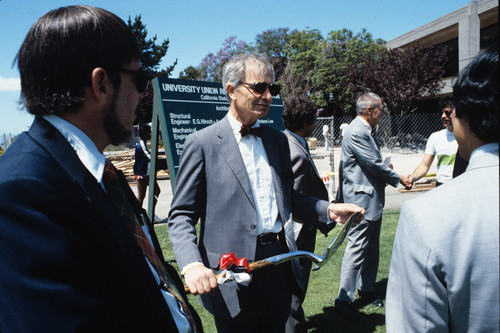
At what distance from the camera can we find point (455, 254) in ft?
3.27

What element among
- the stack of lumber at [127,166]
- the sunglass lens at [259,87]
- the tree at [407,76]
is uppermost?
the tree at [407,76]

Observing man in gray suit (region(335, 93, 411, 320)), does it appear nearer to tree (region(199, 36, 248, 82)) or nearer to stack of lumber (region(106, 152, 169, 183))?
stack of lumber (region(106, 152, 169, 183))

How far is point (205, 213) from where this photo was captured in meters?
2.21

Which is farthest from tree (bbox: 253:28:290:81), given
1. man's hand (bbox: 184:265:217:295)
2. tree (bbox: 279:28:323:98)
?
man's hand (bbox: 184:265:217:295)

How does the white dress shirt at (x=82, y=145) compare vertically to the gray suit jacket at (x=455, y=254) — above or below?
above

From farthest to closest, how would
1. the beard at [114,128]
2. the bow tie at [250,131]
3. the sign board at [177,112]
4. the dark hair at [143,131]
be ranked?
the dark hair at [143,131] < the sign board at [177,112] < the bow tie at [250,131] < the beard at [114,128]

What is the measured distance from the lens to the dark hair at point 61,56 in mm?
1054

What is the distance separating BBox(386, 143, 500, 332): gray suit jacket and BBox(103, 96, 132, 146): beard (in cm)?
102

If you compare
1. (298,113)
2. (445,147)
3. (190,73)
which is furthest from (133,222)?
(190,73)

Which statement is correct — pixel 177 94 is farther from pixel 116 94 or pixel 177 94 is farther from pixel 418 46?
pixel 418 46

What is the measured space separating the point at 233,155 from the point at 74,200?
1.34 m

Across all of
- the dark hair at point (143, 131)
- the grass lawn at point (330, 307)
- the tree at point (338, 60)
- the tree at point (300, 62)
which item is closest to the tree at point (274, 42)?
the tree at point (300, 62)

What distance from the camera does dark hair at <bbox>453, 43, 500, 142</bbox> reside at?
0.98 m

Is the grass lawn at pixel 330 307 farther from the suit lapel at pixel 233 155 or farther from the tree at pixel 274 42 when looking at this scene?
the tree at pixel 274 42
